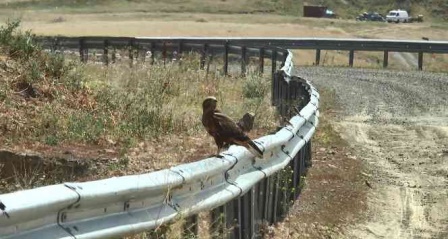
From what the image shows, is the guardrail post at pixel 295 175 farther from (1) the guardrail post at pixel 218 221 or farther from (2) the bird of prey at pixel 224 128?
(1) the guardrail post at pixel 218 221

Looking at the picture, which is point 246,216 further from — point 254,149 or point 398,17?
point 398,17

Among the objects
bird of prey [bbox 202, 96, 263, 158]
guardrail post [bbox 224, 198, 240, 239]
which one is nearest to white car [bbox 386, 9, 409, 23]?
bird of prey [bbox 202, 96, 263, 158]

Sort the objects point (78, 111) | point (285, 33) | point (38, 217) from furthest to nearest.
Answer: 1. point (285, 33)
2. point (78, 111)
3. point (38, 217)

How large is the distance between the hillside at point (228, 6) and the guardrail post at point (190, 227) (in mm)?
76701

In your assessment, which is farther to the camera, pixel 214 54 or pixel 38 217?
pixel 214 54

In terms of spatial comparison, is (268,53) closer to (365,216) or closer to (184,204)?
(365,216)

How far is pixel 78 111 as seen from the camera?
1040 cm

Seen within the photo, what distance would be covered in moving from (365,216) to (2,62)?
5601mm

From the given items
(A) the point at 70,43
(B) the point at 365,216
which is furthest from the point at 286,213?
(A) the point at 70,43

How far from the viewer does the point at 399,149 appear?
1215cm

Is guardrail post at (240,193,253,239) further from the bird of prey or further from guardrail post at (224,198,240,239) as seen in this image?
the bird of prey

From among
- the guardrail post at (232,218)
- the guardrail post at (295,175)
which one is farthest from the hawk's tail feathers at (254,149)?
the guardrail post at (295,175)

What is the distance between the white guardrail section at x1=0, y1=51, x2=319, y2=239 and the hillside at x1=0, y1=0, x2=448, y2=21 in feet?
250

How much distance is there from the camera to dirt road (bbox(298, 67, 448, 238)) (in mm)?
8326
